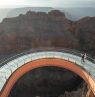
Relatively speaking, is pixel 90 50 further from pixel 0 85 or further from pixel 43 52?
pixel 0 85

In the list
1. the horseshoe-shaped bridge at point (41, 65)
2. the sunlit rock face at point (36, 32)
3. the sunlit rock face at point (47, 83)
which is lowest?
the horseshoe-shaped bridge at point (41, 65)

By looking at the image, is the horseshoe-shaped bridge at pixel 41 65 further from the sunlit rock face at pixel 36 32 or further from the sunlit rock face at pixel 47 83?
the sunlit rock face at pixel 36 32

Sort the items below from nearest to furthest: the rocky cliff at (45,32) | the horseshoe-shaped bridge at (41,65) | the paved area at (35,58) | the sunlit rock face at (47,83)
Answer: the horseshoe-shaped bridge at (41,65) → the paved area at (35,58) → the sunlit rock face at (47,83) → the rocky cliff at (45,32)

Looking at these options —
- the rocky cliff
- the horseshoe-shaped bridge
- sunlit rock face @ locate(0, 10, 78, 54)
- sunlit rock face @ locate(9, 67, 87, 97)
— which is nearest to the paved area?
the horseshoe-shaped bridge

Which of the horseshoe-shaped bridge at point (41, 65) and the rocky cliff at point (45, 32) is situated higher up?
the rocky cliff at point (45, 32)

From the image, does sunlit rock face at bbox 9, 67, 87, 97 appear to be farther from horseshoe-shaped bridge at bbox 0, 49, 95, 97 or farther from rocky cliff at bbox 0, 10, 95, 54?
horseshoe-shaped bridge at bbox 0, 49, 95, 97

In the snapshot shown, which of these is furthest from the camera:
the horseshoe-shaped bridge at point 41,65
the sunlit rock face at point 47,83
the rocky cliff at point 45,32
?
the rocky cliff at point 45,32

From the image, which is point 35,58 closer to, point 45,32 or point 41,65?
point 41,65

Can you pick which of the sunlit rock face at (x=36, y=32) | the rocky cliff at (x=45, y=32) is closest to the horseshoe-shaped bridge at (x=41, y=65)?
the sunlit rock face at (x=36, y=32)
